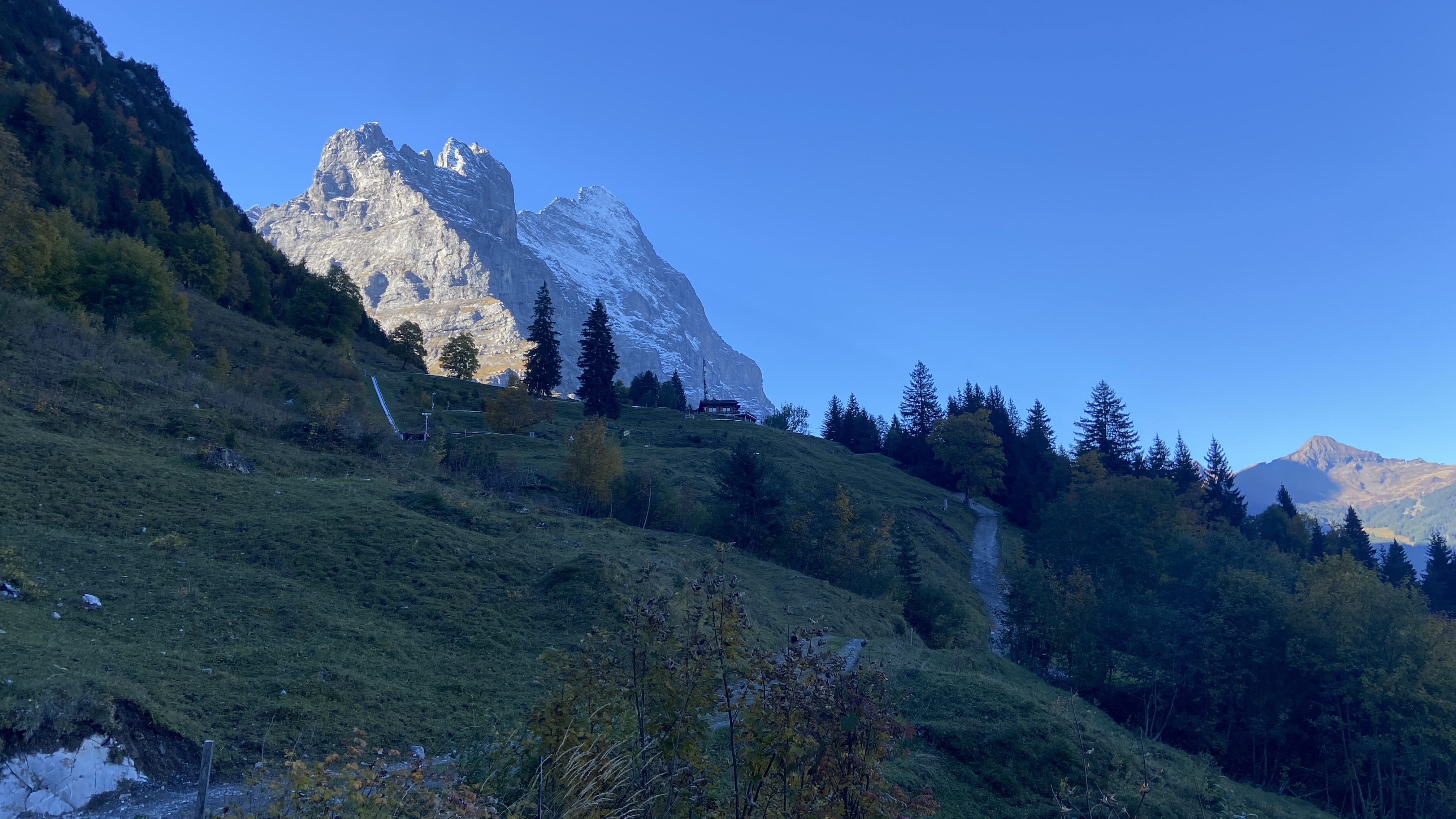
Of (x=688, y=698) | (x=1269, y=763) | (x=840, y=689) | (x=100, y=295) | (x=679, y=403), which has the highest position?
(x=679, y=403)

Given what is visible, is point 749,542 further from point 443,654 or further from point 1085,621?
point 443,654

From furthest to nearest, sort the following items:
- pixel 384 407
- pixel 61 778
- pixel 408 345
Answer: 1. pixel 408 345
2. pixel 384 407
3. pixel 61 778

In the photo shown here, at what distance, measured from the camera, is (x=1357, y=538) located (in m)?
73.2

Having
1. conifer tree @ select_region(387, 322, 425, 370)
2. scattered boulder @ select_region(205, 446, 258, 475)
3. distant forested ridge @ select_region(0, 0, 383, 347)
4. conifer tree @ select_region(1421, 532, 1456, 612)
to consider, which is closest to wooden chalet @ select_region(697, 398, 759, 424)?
conifer tree @ select_region(387, 322, 425, 370)

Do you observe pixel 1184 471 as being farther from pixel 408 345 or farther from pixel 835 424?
pixel 408 345

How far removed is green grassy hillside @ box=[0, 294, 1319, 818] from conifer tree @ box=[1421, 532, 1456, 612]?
67344mm

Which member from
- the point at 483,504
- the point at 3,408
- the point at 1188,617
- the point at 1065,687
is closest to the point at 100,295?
the point at 3,408

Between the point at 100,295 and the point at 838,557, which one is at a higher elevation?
the point at 100,295

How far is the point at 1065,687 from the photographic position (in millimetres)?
30828

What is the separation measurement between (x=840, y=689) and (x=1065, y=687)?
31164 mm

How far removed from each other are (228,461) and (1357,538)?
98.9 meters

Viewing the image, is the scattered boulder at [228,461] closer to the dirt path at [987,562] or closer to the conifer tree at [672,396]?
the dirt path at [987,562]

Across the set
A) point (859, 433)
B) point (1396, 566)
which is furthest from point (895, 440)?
point (1396, 566)

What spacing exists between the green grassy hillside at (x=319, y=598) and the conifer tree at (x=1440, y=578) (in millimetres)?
67344
